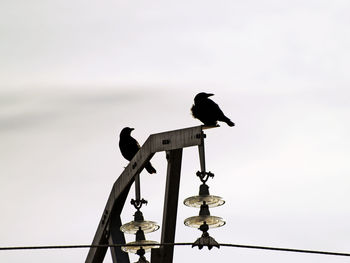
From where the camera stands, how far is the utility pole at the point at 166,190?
31.8ft

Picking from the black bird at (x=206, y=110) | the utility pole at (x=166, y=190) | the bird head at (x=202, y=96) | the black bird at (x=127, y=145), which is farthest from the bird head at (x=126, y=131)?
the utility pole at (x=166, y=190)

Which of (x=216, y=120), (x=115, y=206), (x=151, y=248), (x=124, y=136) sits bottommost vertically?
(x=151, y=248)

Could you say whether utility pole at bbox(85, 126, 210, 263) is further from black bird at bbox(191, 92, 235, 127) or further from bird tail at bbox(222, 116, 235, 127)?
bird tail at bbox(222, 116, 235, 127)

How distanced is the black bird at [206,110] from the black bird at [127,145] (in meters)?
2.61

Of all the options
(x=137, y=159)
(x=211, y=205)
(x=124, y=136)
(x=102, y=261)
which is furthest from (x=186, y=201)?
(x=124, y=136)

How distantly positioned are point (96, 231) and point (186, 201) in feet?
7.95

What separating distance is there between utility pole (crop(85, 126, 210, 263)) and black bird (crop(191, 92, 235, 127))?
2202mm

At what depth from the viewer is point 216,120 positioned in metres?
13.0

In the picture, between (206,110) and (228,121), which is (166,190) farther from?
(228,121)

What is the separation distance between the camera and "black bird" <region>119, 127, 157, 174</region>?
628 inches

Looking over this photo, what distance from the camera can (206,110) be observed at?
12961mm

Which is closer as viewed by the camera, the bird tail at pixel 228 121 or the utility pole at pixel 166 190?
the utility pole at pixel 166 190

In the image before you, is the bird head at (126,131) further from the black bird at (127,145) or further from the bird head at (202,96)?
the bird head at (202,96)

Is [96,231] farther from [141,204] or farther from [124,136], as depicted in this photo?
[124,136]
